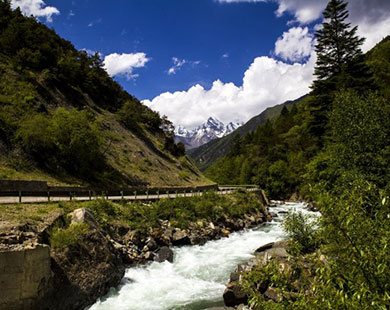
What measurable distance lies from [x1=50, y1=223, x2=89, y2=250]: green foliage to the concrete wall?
1.69 metres

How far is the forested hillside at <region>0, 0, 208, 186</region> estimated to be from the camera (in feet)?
92.0

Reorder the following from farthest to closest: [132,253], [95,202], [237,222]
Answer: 1. [237,222]
2. [95,202]
3. [132,253]

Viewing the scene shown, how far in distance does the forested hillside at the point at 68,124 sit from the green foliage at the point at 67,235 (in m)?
14.3

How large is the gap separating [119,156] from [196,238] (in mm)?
24502

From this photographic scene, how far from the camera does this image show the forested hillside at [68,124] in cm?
2805

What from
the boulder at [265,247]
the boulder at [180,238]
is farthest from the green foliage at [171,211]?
Result: the boulder at [265,247]

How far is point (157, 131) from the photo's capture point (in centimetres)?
6725

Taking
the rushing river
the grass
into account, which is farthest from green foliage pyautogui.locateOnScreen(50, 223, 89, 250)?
the rushing river

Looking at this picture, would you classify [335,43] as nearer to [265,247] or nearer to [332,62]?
[332,62]

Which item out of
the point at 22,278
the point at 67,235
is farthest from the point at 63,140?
the point at 22,278

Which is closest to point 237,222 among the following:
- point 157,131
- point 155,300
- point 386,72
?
point 155,300

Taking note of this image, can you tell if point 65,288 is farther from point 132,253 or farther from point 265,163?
point 265,163

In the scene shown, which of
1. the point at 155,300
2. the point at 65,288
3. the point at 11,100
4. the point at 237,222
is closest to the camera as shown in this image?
the point at 65,288

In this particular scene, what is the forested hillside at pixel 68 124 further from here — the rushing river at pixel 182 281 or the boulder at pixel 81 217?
the rushing river at pixel 182 281
